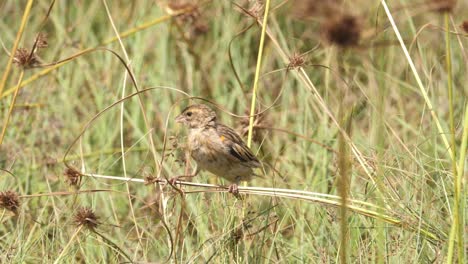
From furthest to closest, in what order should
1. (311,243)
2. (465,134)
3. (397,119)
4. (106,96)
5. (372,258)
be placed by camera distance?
(106,96) < (397,119) < (311,243) < (372,258) < (465,134)

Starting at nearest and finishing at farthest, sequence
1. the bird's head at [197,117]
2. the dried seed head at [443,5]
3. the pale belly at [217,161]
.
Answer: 1. the dried seed head at [443,5]
2. the pale belly at [217,161]
3. the bird's head at [197,117]

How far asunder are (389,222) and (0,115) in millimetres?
2914

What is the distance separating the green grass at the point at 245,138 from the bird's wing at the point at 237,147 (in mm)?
80

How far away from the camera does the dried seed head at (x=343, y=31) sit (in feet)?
5.40

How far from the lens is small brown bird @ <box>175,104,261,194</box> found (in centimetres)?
431

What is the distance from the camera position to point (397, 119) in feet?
17.6

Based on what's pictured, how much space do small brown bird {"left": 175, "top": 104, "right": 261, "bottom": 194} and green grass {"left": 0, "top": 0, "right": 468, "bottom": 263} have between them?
12cm

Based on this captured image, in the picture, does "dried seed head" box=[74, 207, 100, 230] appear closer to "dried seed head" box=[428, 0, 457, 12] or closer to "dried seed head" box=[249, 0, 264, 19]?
"dried seed head" box=[249, 0, 264, 19]

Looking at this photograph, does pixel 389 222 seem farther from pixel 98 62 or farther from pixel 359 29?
pixel 98 62

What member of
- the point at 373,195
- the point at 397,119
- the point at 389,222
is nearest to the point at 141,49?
the point at 397,119

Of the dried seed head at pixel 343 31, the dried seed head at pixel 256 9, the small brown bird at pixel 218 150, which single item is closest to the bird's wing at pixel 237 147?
the small brown bird at pixel 218 150

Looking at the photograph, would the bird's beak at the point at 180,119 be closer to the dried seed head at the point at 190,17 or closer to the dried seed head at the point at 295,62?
the dried seed head at the point at 190,17

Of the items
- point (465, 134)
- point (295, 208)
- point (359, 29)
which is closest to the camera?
point (359, 29)

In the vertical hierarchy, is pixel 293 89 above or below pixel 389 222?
above
